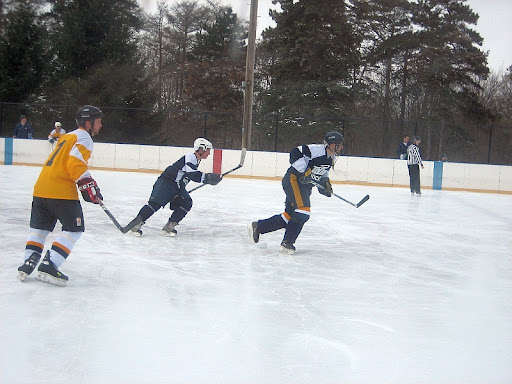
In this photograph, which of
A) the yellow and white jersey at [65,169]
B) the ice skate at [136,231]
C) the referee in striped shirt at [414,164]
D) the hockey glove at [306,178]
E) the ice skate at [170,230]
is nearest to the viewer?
the yellow and white jersey at [65,169]

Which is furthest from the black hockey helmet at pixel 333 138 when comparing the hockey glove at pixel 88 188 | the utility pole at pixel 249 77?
the utility pole at pixel 249 77

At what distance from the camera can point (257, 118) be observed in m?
18.4

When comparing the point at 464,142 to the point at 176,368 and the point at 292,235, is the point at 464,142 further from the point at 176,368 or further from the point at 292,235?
the point at 176,368

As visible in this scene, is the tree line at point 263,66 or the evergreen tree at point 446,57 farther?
the evergreen tree at point 446,57

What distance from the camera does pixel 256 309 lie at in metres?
3.56

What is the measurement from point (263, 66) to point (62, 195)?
22758 millimetres

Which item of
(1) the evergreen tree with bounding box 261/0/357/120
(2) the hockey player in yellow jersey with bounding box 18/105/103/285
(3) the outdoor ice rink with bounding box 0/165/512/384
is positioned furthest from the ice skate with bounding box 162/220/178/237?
(1) the evergreen tree with bounding box 261/0/357/120

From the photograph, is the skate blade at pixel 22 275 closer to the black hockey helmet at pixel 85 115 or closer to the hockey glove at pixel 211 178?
the black hockey helmet at pixel 85 115

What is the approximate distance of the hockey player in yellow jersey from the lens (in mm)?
3654

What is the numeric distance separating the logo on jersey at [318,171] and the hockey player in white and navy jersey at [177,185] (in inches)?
37.7

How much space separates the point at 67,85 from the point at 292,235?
18.8 metres

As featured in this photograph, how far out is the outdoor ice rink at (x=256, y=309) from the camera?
104 inches

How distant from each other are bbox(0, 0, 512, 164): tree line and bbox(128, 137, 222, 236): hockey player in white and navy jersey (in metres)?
12.8

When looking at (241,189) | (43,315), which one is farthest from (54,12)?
(43,315)
